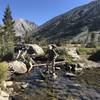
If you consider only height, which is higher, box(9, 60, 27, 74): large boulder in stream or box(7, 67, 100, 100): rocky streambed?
box(9, 60, 27, 74): large boulder in stream

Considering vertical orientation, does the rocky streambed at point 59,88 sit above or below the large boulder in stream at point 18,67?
below

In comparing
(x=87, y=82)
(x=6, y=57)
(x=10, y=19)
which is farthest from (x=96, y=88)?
(x=10, y=19)

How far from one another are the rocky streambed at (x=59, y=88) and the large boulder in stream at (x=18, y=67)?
0.88 meters

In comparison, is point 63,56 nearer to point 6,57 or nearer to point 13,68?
point 6,57

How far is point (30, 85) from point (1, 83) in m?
2.67

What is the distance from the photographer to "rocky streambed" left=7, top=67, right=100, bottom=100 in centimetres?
1623

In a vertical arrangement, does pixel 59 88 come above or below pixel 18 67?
below

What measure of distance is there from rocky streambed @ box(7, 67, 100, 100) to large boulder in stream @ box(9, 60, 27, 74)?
88cm

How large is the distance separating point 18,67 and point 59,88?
7130mm

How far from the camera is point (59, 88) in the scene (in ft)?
61.1

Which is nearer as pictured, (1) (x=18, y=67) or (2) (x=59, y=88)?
(2) (x=59, y=88)

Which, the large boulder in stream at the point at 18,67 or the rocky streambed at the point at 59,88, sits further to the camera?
the large boulder in stream at the point at 18,67

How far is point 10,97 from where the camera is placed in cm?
1570

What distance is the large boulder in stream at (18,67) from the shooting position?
23967mm
